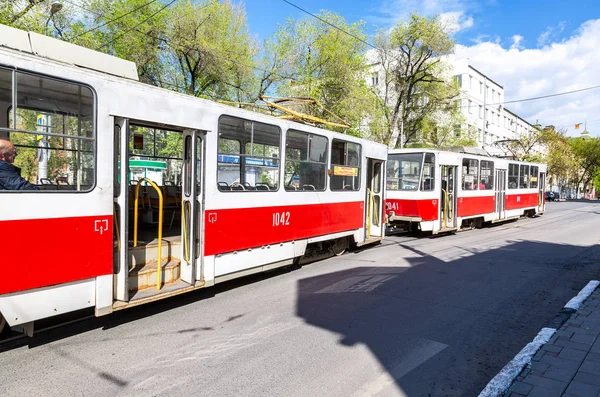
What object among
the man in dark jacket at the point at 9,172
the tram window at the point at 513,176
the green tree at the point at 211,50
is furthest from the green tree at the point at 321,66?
the man in dark jacket at the point at 9,172

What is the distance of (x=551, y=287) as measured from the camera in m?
7.04

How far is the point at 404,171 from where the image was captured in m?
13.2

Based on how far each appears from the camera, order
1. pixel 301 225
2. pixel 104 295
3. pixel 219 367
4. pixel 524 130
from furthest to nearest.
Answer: pixel 524 130
pixel 301 225
pixel 104 295
pixel 219 367

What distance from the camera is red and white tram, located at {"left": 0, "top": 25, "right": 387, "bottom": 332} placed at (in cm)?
384

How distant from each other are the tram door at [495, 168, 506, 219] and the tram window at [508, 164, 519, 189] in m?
0.69

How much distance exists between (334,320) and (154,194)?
17.4 ft

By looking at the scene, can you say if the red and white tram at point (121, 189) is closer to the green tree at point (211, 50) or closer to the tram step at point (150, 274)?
the tram step at point (150, 274)

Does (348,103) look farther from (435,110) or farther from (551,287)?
(551,287)

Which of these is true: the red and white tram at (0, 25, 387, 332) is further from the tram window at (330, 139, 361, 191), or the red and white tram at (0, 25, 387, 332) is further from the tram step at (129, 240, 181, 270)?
the tram window at (330, 139, 361, 191)

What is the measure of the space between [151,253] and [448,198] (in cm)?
1103

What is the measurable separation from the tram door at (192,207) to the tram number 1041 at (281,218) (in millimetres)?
1670

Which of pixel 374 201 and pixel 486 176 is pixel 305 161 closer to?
pixel 374 201

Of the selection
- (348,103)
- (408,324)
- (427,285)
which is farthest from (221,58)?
(408,324)

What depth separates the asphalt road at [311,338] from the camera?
11.7 feet
